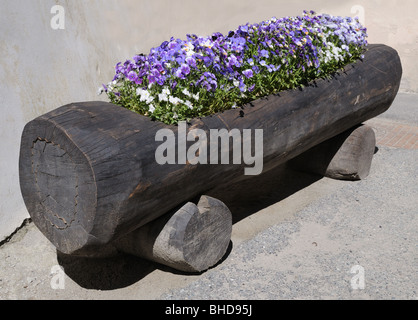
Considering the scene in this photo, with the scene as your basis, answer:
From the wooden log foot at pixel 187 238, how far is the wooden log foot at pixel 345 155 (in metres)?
1.72

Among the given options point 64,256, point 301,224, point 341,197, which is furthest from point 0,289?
point 341,197

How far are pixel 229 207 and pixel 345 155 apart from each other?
1.21 meters

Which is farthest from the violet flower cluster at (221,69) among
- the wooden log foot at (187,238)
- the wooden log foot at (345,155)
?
the wooden log foot at (345,155)

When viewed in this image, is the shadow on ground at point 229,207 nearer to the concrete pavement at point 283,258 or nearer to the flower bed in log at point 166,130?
the concrete pavement at point 283,258

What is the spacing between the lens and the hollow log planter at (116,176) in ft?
8.84

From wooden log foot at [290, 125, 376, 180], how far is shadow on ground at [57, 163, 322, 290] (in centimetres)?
16

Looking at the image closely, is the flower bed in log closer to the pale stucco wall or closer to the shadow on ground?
the shadow on ground

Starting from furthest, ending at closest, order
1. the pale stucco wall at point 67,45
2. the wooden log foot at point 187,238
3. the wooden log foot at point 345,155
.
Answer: the wooden log foot at point 345,155, the pale stucco wall at point 67,45, the wooden log foot at point 187,238

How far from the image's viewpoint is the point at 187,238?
10.1 ft

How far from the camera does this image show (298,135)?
3.76 metres

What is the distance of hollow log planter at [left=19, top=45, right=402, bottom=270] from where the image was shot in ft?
8.84

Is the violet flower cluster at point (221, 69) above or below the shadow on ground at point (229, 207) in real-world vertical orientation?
above

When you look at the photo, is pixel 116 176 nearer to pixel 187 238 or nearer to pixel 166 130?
pixel 166 130

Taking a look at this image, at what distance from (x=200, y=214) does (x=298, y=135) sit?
1087 mm
